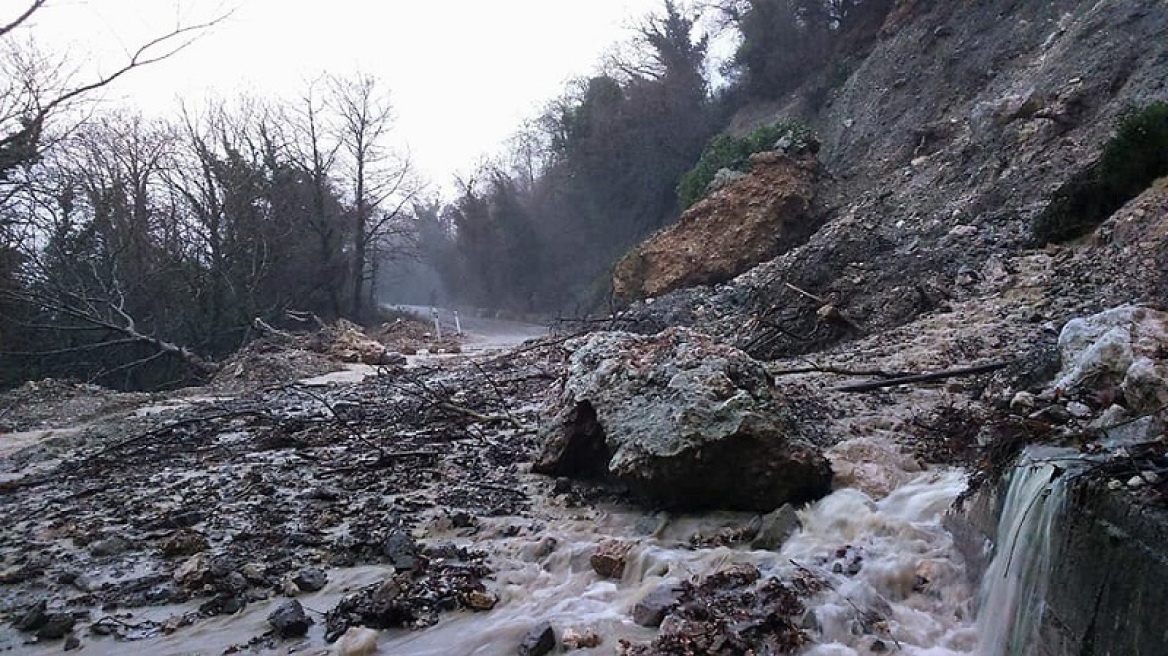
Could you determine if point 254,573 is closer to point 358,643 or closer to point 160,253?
point 358,643

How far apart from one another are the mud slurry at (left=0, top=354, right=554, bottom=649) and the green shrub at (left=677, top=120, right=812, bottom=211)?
12.0 m

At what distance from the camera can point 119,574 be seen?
4.75 meters

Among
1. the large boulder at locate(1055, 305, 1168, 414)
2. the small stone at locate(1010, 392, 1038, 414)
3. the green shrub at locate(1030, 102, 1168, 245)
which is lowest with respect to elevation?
the small stone at locate(1010, 392, 1038, 414)

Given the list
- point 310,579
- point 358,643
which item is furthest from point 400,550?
point 358,643

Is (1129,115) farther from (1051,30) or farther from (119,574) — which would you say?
(119,574)

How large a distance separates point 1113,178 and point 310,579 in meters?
8.26

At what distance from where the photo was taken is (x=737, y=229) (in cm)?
1568

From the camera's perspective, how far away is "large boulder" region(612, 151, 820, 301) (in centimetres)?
1548

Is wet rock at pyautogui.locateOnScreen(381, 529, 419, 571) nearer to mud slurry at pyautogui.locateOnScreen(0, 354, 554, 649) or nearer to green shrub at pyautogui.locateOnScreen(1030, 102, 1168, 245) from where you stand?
mud slurry at pyautogui.locateOnScreen(0, 354, 554, 649)

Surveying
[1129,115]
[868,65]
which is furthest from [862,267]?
[868,65]

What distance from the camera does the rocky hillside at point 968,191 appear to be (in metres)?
8.02

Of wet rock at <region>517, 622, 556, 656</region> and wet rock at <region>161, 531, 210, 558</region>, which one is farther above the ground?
wet rock at <region>161, 531, 210, 558</region>

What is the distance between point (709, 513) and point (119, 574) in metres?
3.49

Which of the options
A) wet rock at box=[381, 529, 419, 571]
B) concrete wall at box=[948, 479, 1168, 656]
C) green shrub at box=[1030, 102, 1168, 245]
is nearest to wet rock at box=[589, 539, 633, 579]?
wet rock at box=[381, 529, 419, 571]
